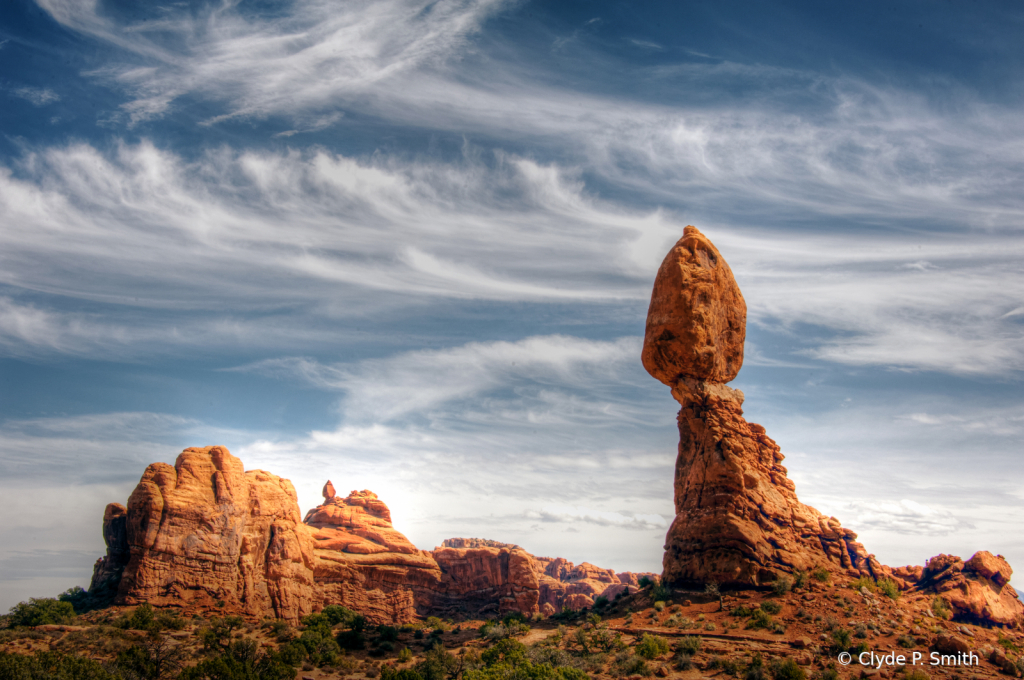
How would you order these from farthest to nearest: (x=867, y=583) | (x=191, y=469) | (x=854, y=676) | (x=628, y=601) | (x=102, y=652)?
(x=191, y=469), (x=628, y=601), (x=867, y=583), (x=102, y=652), (x=854, y=676)

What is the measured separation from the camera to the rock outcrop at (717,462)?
42406 millimetres

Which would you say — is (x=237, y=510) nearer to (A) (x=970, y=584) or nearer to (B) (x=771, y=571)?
(B) (x=771, y=571)

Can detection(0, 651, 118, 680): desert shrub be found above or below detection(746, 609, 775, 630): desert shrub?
below

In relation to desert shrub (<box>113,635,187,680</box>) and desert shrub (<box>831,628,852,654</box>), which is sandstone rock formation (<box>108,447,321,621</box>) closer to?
desert shrub (<box>113,635,187,680</box>)

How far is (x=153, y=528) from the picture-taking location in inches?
1972

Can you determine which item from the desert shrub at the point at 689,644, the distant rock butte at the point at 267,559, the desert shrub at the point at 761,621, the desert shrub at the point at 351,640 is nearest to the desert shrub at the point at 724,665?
the desert shrub at the point at 689,644

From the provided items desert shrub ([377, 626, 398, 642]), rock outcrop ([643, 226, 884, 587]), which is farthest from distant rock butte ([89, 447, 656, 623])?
rock outcrop ([643, 226, 884, 587])

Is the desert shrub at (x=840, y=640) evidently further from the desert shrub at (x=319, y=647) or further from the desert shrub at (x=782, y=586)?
the desert shrub at (x=319, y=647)

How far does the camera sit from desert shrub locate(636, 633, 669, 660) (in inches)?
1442

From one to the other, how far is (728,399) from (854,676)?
64.4 ft

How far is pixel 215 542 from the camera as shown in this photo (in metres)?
52.3

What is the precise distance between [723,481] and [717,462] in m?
1.34

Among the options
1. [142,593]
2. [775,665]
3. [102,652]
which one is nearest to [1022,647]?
[775,665]

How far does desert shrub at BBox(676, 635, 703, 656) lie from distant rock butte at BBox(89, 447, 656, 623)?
116 ft
